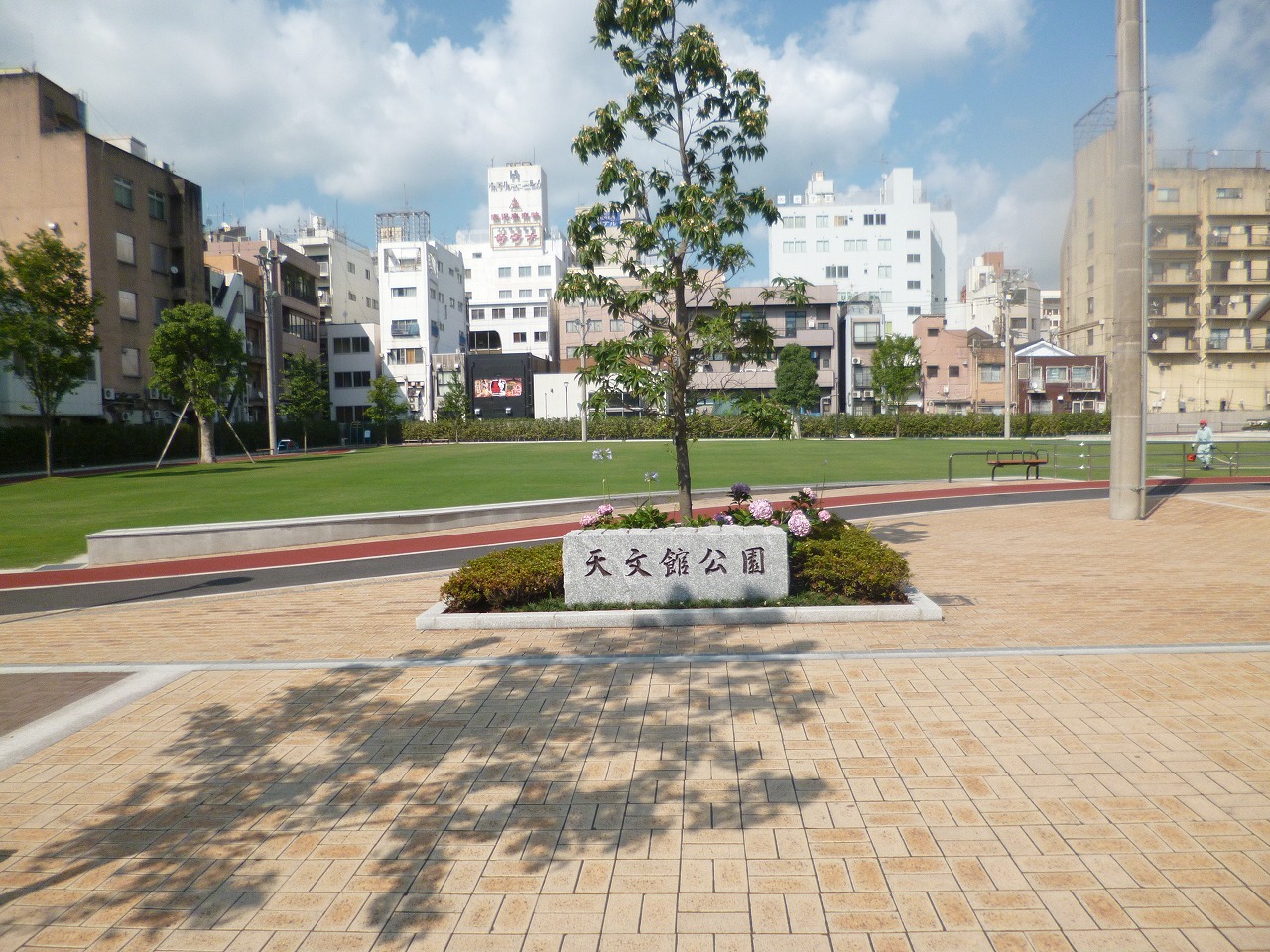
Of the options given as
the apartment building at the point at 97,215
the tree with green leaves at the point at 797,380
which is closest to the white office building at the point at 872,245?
the tree with green leaves at the point at 797,380

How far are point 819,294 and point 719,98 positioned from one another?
73.9 meters

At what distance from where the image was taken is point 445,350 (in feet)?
303

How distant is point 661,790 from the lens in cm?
493

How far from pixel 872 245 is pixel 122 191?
253 feet

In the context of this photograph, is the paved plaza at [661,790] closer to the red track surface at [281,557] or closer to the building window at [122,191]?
the red track surface at [281,557]

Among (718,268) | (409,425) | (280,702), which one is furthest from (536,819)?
(409,425)

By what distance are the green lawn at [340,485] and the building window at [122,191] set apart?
19316mm

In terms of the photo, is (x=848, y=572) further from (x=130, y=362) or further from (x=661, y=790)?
(x=130, y=362)

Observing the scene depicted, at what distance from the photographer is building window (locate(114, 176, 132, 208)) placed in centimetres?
4716

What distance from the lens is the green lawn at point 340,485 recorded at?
64.4ft

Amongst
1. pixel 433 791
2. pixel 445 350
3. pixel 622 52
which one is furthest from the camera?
pixel 445 350

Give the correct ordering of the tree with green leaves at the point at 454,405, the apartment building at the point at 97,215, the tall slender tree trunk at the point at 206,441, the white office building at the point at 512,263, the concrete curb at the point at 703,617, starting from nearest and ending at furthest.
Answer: the concrete curb at the point at 703,617
the tall slender tree trunk at the point at 206,441
the apartment building at the point at 97,215
the tree with green leaves at the point at 454,405
the white office building at the point at 512,263

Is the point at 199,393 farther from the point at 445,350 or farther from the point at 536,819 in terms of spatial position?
the point at 445,350

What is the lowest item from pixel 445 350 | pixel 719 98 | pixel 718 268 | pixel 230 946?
pixel 230 946
